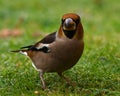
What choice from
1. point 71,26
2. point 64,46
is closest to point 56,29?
point 64,46

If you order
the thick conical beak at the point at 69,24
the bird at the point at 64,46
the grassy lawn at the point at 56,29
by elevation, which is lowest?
the grassy lawn at the point at 56,29

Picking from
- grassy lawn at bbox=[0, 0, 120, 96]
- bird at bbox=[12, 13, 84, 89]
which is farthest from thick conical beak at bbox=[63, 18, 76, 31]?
grassy lawn at bbox=[0, 0, 120, 96]

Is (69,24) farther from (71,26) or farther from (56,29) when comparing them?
(56,29)

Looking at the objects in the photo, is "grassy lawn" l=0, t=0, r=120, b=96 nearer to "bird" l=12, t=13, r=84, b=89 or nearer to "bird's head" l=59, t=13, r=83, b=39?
"bird" l=12, t=13, r=84, b=89

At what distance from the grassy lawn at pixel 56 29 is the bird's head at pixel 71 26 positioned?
764 mm

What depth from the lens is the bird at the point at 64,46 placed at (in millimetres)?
7160

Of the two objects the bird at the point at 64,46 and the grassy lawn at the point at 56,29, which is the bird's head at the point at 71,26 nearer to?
the bird at the point at 64,46

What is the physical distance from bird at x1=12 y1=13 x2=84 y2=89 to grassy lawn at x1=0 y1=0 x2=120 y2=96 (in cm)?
35

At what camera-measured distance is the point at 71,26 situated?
7.12 m

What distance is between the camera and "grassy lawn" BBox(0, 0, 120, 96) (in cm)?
771

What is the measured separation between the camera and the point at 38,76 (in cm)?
831

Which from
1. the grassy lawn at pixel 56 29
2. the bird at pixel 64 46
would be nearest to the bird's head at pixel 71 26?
the bird at pixel 64 46

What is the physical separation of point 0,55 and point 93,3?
759cm

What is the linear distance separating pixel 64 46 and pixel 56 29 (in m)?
6.06
